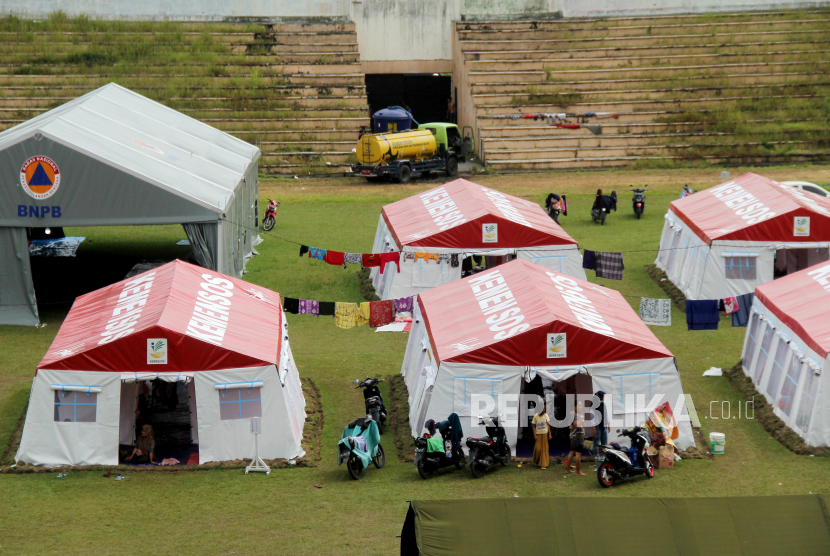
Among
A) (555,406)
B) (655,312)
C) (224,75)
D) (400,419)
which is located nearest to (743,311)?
(655,312)

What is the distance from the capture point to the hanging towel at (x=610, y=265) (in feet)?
83.8

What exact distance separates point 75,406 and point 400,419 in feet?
19.7

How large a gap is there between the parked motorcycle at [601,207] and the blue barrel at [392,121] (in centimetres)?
1186

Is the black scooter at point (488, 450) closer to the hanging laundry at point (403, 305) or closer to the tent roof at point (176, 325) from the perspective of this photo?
the tent roof at point (176, 325)

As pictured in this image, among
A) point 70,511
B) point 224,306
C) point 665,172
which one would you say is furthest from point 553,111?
point 70,511

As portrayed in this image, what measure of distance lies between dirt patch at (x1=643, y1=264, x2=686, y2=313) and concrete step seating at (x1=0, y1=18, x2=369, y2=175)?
1829 centimetres

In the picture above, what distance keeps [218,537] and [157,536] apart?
0.87 meters

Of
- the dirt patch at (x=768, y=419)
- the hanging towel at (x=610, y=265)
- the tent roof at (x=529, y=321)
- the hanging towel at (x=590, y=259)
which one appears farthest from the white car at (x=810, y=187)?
the tent roof at (x=529, y=321)

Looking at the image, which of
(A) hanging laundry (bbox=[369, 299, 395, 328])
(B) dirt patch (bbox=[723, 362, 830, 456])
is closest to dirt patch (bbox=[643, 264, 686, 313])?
(B) dirt patch (bbox=[723, 362, 830, 456])

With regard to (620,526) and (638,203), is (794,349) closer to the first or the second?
(620,526)

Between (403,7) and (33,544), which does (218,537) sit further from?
(403,7)

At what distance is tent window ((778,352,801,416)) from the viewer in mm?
18234

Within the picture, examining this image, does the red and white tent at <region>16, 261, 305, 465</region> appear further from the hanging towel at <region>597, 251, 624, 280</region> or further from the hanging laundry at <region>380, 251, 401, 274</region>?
the hanging towel at <region>597, 251, 624, 280</region>

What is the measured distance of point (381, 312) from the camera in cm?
2181
